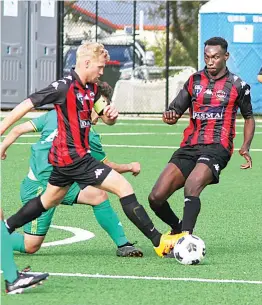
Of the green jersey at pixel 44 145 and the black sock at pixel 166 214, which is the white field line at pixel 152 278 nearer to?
the green jersey at pixel 44 145

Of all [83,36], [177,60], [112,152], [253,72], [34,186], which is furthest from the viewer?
[177,60]

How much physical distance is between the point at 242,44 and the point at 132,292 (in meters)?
19.7

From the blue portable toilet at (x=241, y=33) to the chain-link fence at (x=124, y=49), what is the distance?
3.46 ft

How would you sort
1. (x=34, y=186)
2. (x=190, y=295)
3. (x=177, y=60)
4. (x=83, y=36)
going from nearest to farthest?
(x=190, y=295)
(x=34, y=186)
(x=83, y=36)
(x=177, y=60)

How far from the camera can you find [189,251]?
9.02m

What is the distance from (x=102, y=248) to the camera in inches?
387

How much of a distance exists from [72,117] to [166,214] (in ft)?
4.99

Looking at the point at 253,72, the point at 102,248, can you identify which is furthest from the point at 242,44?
the point at 102,248

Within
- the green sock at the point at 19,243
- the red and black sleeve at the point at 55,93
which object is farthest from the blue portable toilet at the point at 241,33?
the red and black sleeve at the point at 55,93

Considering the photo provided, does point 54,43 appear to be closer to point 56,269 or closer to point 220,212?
point 220,212

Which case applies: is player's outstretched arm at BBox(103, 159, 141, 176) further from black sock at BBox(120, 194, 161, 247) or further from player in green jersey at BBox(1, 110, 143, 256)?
black sock at BBox(120, 194, 161, 247)

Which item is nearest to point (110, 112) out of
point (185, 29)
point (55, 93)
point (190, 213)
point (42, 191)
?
point (55, 93)

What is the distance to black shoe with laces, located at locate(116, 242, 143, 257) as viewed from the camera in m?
9.36

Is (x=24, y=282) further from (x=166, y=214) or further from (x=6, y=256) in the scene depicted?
(x=166, y=214)
